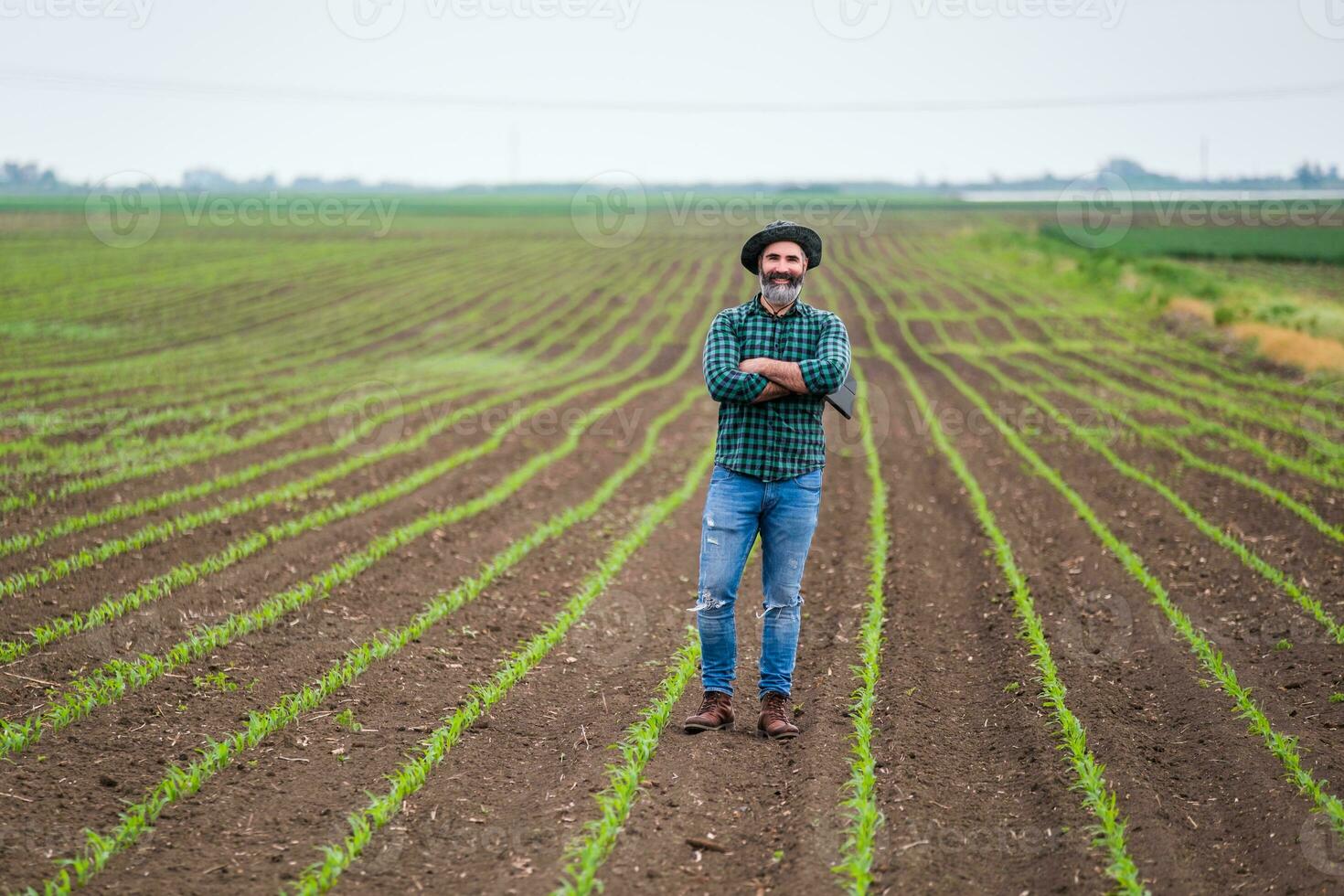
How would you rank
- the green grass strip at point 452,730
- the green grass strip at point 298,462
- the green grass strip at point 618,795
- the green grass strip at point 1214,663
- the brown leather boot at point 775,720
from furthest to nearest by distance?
the green grass strip at point 298,462 < the brown leather boot at point 775,720 < the green grass strip at point 1214,663 < the green grass strip at point 452,730 < the green grass strip at point 618,795

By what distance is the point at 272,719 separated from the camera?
5492 mm

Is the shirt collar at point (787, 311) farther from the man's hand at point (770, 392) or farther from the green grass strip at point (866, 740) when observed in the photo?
the green grass strip at point (866, 740)

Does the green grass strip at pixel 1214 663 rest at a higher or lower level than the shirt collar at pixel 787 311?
lower

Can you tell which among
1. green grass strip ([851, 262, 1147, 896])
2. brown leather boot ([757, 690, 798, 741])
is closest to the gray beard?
brown leather boot ([757, 690, 798, 741])

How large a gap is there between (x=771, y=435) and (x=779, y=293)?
0.70 metres

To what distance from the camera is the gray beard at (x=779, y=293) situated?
505 cm

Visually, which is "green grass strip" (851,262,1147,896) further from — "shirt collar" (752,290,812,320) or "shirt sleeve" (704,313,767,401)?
"shirt collar" (752,290,812,320)

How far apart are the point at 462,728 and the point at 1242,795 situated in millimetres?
3801

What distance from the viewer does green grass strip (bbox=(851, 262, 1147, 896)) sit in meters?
4.09

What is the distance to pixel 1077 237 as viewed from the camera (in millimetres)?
59125

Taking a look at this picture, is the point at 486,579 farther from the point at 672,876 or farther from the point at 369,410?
the point at 369,410

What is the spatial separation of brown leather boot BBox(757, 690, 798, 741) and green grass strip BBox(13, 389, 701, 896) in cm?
251

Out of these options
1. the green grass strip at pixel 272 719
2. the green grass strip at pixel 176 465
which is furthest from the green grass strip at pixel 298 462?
the green grass strip at pixel 272 719

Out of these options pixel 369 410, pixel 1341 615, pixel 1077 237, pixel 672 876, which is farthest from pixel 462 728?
pixel 1077 237
